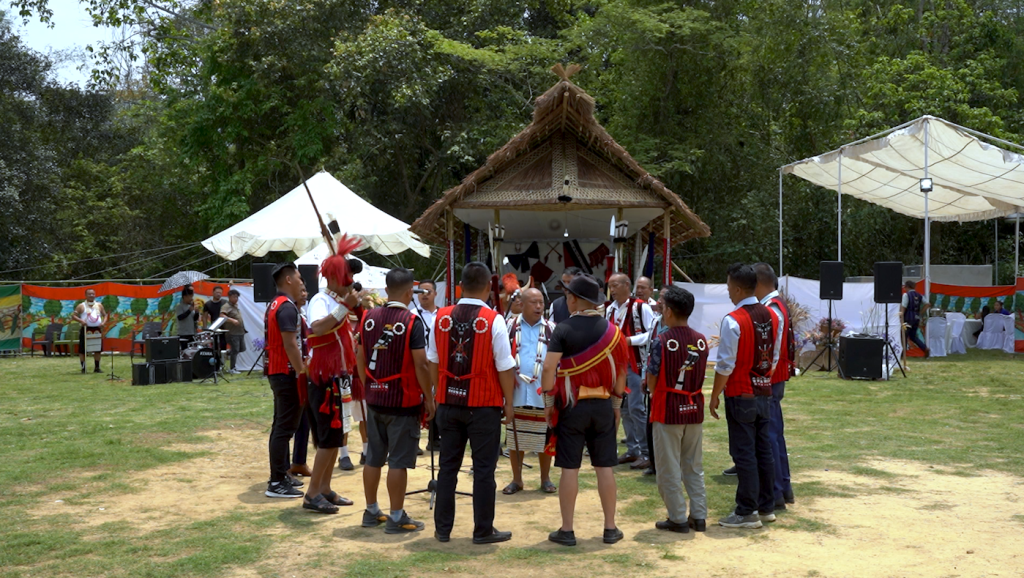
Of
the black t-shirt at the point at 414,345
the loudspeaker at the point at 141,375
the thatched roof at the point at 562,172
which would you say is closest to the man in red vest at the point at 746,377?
the black t-shirt at the point at 414,345

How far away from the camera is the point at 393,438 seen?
20.2 feet

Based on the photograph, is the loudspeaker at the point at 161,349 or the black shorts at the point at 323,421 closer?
the black shorts at the point at 323,421

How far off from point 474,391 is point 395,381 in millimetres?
603

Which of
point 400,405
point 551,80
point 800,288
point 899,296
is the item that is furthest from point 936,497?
point 551,80

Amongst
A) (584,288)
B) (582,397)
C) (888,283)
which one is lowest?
(582,397)

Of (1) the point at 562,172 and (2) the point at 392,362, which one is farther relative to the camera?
(1) the point at 562,172

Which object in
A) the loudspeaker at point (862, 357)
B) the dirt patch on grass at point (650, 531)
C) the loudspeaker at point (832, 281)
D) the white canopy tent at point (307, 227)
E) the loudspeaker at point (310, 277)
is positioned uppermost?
the white canopy tent at point (307, 227)

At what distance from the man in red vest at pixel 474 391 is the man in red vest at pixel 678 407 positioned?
3.51 ft

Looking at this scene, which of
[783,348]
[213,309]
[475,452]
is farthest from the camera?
[213,309]

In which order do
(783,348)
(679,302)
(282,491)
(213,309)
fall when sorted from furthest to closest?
(213,309), (282,491), (783,348), (679,302)

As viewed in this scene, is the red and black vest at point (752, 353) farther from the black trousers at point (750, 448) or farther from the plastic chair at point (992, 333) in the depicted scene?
the plastic chair at point (992, 333)

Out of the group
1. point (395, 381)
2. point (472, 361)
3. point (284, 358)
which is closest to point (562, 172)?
point (284, 358)

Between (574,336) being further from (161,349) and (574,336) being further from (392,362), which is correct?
(161,349)

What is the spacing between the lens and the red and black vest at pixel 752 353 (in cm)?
631
